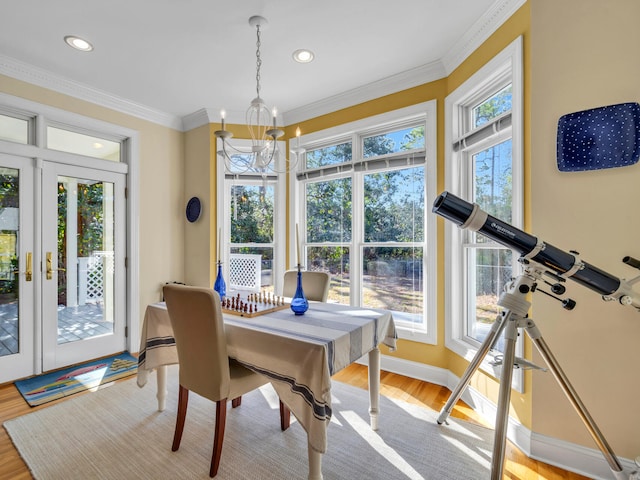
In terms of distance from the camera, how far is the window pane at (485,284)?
2141mm

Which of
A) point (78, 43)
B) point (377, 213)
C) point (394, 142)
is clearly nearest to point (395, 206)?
point (377, 213)

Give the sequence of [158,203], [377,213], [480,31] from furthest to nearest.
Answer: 1. [158,203]
2. [377,213]
3. [480,31]

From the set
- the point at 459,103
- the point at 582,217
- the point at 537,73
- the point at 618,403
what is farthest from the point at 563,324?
the point at 459,103

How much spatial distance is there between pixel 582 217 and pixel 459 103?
4.35 feet

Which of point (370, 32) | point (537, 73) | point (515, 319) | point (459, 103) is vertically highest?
point (370, 32)

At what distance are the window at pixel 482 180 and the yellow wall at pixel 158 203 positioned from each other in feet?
10.1

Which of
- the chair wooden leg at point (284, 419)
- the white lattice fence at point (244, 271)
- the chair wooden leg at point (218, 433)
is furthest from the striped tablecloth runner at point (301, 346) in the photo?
the white lattice fence at point (244, 271)

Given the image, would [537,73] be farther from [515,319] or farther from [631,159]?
[515,319]

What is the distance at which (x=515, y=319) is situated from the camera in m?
1.34

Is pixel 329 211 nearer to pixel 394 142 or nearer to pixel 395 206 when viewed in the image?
pixel 395 206

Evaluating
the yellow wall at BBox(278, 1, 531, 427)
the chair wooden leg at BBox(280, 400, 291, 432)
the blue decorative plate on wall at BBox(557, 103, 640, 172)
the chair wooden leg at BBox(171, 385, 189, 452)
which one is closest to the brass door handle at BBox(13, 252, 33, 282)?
the chair wooden leg at BBox(171, 385, 189, 452)

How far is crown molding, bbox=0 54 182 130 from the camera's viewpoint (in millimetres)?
2633

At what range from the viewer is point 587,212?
1603mm

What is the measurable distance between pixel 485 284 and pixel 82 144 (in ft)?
12.8
